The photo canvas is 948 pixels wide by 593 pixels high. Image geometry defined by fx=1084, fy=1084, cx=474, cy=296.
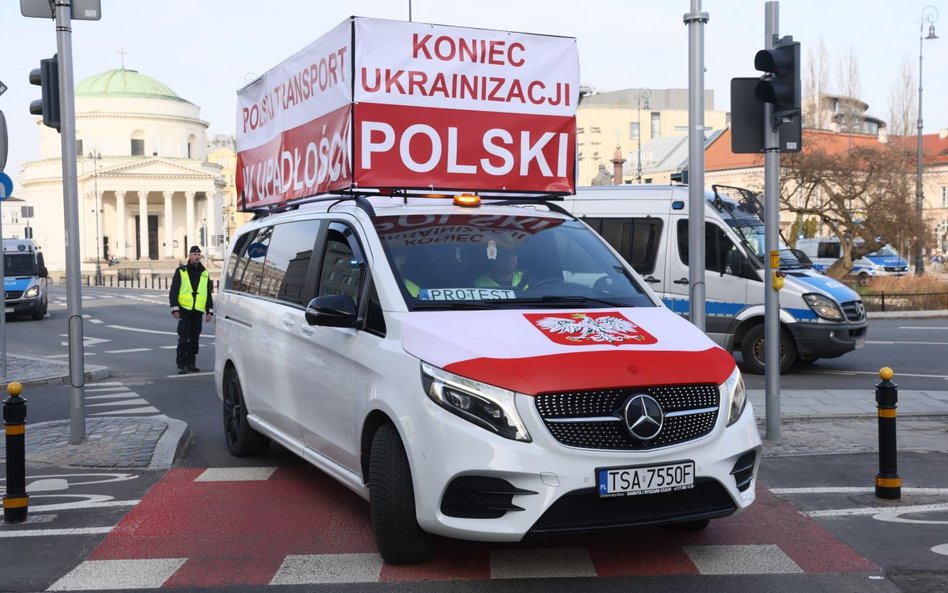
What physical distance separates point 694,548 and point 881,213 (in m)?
29.6

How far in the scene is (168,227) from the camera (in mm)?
120250

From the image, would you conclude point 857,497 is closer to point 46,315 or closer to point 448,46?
point 448,46

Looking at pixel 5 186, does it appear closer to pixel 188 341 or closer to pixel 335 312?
pixel 188 341

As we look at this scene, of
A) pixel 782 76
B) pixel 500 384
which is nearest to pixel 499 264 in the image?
pixel 500 384

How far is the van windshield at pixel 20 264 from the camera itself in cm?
3184

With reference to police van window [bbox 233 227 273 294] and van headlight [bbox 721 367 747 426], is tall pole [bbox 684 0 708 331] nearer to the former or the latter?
police van window [bbox 233 227 273 294]

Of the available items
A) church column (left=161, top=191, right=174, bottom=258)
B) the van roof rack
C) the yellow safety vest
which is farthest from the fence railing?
church column (left=161, top=191, right=174, bottom=258)

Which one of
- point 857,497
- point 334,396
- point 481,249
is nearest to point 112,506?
point 334,396

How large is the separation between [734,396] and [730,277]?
31.4ft

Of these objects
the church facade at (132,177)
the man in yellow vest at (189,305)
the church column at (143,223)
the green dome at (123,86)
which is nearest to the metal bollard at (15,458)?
the man in yellow vest at (189,305)

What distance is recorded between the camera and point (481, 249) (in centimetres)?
642

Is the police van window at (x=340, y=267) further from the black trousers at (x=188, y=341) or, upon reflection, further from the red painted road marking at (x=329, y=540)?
the black trousers at (x=188, y=341)

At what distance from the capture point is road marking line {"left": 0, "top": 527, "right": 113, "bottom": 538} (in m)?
6.58

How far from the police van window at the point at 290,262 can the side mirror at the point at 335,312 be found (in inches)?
36.0
